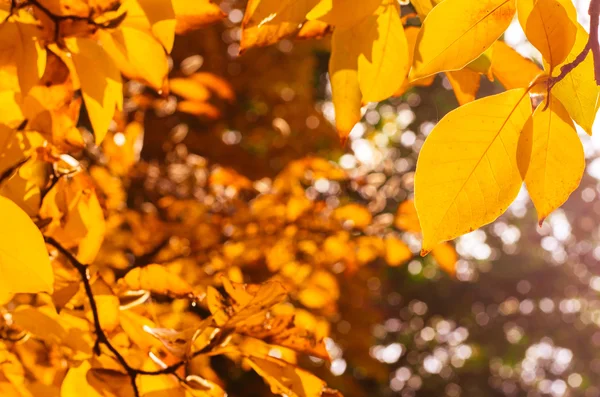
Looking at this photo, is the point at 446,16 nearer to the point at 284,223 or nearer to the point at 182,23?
the point at 182,23

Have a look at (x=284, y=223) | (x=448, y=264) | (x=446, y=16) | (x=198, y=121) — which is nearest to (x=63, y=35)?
(x=446, y=16)

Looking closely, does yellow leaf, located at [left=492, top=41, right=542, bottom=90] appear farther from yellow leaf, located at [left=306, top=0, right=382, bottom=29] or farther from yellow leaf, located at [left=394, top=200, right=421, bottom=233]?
yellow leaf, located at [left=394, top=200, right=421, bottom=233]

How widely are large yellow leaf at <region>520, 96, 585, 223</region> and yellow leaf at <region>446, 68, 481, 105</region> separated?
0.53 feet

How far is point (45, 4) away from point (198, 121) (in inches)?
128

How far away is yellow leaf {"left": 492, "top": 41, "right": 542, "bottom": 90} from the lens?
629 millimetres

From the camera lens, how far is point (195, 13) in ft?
2.24

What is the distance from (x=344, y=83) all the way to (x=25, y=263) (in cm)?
32

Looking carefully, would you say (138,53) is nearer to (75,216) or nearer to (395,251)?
(75,216)

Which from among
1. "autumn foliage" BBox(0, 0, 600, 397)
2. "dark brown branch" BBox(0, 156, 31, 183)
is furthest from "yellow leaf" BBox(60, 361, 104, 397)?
"dark brown branch" BBox(0, 156, 31, 183)

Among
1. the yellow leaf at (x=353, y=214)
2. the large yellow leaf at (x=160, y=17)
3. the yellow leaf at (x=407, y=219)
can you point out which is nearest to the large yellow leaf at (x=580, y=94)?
the large yellow leaf at (x=160, y=17)

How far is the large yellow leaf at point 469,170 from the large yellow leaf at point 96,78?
0.34 metres

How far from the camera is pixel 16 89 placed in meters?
0.69

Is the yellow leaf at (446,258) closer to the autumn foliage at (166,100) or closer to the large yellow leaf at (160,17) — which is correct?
the autumn foliage at (166,100)

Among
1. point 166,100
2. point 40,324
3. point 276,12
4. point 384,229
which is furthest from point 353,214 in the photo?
point 276,12
